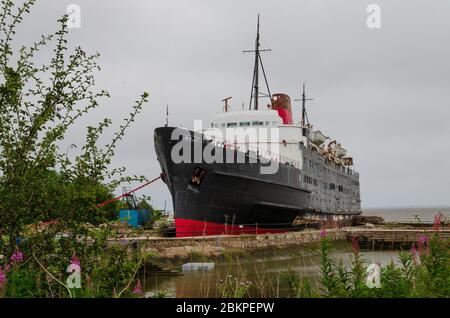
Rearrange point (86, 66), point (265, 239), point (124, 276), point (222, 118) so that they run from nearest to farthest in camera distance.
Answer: point (124, 276) < point (86, 66) < point (265, 239) < point (222, 118)

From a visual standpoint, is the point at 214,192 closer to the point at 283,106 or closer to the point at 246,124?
the point at 246,124

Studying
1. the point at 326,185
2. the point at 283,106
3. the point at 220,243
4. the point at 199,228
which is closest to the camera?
the point at 220,243

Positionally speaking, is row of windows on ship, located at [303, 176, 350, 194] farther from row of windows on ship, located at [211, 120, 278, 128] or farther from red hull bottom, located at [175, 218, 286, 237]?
red hull bottom, located at [175, 218, 286, 237]

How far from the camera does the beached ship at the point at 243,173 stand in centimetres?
2509

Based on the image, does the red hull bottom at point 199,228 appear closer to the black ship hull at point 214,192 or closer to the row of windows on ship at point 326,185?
the black ship hull at point 214,192

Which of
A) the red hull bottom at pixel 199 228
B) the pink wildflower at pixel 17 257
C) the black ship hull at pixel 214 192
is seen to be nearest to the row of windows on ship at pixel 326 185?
the black ship hull at pixel 214 192

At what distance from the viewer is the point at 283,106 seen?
3784cm

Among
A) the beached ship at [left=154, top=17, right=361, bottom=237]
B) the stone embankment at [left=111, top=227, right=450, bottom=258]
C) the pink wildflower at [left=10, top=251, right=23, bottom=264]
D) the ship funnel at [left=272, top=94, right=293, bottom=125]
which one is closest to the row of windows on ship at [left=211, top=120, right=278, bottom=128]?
the beached ship at [left=154, top=17, right=361, bottom=237]

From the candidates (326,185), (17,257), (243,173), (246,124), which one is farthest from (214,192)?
(326,185)

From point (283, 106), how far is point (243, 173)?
13.3 metres

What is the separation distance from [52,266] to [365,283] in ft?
14.0
